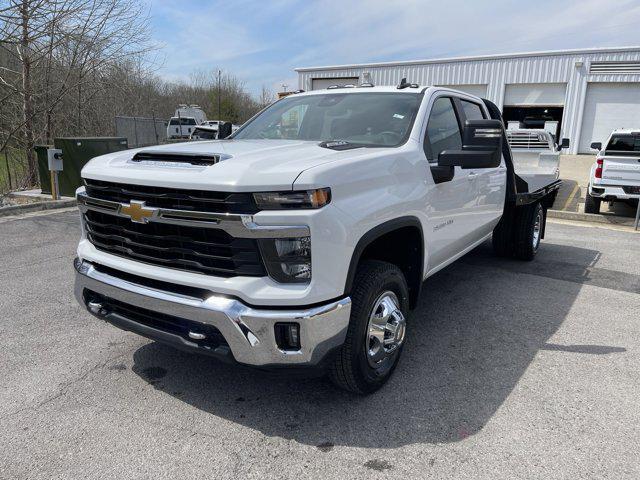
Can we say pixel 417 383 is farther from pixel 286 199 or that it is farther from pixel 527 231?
pixel 527 231

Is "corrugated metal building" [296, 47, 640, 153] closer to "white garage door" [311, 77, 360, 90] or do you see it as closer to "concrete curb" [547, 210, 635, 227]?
"white garage door" [311, 77, 360, 90]

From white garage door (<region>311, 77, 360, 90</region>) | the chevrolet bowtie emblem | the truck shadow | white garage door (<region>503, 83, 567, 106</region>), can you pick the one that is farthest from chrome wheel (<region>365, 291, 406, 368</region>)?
white garage door (<region>311, 77, 360, 90</region>)

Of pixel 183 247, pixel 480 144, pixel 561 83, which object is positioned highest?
pixel 561 83

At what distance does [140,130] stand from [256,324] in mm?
18705

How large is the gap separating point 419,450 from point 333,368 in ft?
2.05

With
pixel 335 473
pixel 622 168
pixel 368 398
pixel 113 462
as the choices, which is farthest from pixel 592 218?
pixel 113 462

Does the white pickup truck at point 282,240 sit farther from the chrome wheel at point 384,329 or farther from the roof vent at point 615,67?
the roof vent at point 615,67

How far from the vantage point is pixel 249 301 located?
2.36m

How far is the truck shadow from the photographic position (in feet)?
8.93

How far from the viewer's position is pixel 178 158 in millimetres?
2691

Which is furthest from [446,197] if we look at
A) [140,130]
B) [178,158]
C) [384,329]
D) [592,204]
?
[140,130]

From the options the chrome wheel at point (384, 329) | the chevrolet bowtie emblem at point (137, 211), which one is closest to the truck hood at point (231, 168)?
the chevrolet bowtie emblem at point (137, 211)

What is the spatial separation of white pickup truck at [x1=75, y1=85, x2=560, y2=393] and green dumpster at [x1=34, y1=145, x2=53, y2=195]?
841cm

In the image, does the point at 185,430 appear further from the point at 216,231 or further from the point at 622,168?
the point at 622,168
